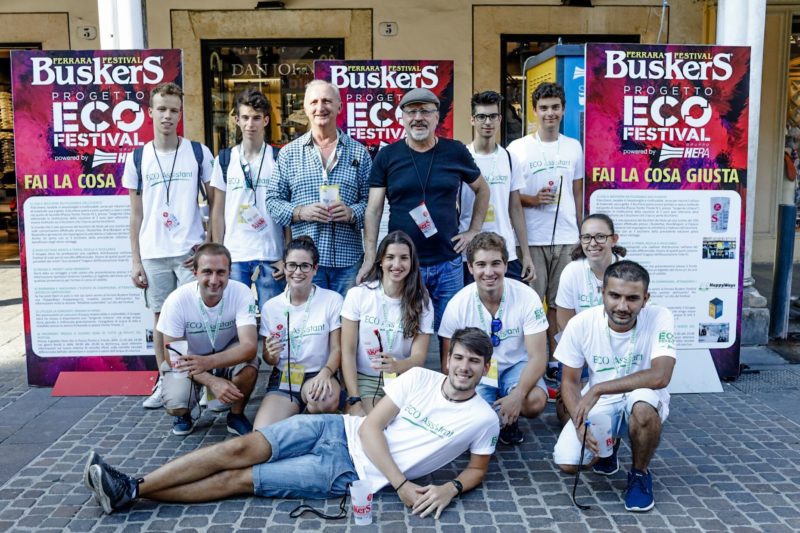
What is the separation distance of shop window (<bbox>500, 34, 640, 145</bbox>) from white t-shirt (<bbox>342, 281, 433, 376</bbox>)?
553 cm

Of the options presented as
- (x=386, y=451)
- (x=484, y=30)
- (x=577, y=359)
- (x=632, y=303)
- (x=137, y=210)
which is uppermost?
(x=484, y=30)

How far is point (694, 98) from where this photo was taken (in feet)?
17.8

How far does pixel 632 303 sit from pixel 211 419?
267 centimetres

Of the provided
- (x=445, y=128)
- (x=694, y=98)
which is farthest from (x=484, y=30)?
(x=694, y=98)

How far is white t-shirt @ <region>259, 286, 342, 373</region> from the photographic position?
454 cm

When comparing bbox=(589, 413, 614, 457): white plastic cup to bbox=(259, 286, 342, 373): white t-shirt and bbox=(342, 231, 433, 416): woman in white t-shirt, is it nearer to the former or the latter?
bbox=(342, 231, 433, 416): woman in white t-shirt

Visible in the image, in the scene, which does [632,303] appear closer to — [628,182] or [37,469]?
[628,182]

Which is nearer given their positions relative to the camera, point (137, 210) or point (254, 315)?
point (254, 315)

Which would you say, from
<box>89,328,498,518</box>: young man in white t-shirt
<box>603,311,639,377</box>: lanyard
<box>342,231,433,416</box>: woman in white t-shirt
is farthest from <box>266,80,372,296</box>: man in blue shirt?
<box>603,311,639,377</box>: lanyard

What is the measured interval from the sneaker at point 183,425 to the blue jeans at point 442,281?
1.59 meters

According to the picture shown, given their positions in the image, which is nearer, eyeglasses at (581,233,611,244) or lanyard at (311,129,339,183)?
eyeglasses at (581,233,611,244)

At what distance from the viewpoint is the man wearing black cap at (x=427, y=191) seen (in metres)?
4.67

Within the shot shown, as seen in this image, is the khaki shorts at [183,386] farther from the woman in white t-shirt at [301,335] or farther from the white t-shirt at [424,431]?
the white t-shirt at [424,431]

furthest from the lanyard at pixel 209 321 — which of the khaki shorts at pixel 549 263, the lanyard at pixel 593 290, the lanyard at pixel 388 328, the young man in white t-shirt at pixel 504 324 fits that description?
the lanyard at pixel 593 290
